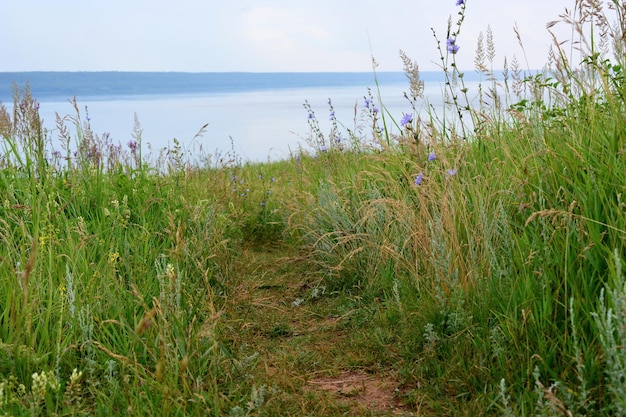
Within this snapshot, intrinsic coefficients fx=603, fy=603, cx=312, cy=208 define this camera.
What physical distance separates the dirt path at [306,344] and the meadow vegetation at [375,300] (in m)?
0.01

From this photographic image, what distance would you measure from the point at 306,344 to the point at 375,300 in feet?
1.61

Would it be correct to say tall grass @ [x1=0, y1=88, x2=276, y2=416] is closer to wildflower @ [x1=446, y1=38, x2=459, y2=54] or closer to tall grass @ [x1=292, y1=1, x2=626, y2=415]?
tall grass @ [x1=292, y1=1, x2=626, y2=415]

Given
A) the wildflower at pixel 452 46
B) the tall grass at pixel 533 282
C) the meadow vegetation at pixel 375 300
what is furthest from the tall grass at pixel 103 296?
the wildflower at pixel 452 46

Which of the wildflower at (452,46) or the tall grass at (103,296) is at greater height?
the wildflower at (452,46)

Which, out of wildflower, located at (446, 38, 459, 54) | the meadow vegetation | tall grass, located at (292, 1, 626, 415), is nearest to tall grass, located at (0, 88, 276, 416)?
the meadow vegetation

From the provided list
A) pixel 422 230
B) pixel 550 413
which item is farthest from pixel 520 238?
pixel 550 413

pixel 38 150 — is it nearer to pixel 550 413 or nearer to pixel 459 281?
pixel 459 281

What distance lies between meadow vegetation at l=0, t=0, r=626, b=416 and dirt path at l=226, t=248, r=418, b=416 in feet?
0.04

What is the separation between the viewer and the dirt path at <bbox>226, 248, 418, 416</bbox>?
264cm

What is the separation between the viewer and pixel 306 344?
11.1ft

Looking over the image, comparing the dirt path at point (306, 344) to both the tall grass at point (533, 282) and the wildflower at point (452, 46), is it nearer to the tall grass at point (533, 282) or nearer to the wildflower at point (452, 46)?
the tall grass at point (533, 282)

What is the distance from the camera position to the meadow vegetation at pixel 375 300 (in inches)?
93.4

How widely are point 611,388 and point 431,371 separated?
947 mm

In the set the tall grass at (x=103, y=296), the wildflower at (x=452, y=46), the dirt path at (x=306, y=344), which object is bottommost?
the dirt path at (x=306, y=344)
